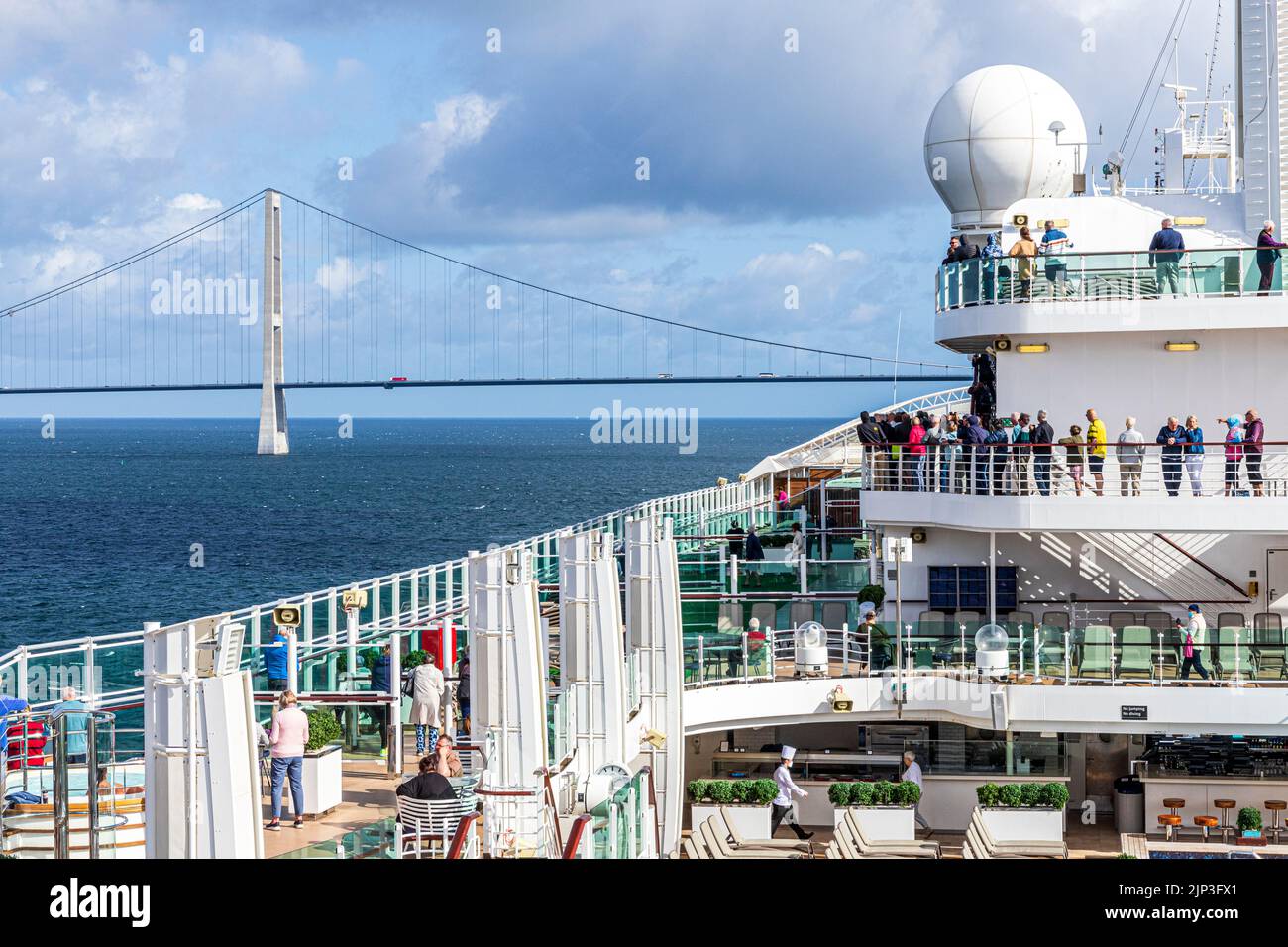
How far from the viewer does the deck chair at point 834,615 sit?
1978cm

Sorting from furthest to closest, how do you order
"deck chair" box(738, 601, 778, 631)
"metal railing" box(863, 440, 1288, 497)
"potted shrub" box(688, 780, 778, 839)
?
"deck chair" box(738, 601, 778, 631) → "metal railing" box(863, 440, 1288, 497) → "potted shrub" box(688, 780, 778, 839)

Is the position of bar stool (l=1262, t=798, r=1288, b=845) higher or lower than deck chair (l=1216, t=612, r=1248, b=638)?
lower

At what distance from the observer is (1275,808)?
17.7 metres

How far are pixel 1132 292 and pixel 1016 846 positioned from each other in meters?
6.65

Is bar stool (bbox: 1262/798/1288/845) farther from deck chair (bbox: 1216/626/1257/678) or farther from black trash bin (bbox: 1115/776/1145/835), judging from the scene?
deck chair (bbox: 1216/626/1257/678)

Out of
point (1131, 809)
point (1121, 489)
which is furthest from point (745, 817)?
point (1121, 489)

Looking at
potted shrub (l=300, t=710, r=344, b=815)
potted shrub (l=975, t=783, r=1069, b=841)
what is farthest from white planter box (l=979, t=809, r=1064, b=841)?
potted shrub (l=300, t=710, r=344, b=815)

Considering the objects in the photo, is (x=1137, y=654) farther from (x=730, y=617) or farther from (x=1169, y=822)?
(x=730, y=617)

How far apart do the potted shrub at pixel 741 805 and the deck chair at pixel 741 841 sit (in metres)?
0.04

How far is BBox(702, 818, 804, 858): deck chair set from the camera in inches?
643

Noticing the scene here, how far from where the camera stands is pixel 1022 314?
754 inches

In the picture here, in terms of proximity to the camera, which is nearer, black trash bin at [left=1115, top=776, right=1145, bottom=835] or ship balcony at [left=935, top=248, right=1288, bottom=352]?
black trash bin at [left=1115, top=776, right=1145, bottom=835]

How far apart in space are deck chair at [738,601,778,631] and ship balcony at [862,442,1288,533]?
7.94 ft

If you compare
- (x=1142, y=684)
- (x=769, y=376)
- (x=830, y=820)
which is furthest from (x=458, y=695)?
(x=769, y=376)
